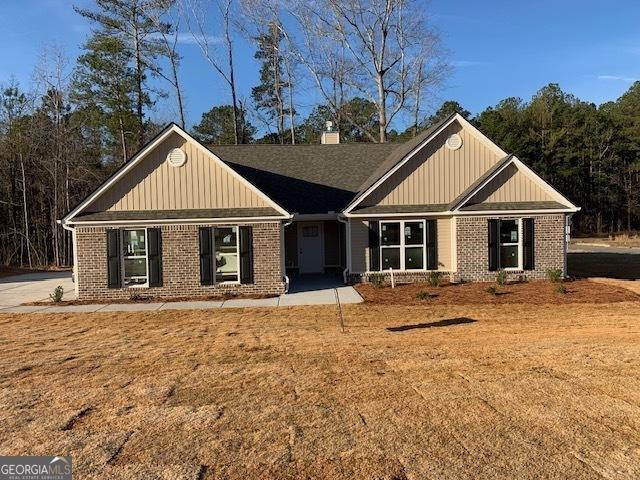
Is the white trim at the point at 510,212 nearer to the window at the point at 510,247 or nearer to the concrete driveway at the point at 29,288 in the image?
the window at the point at 510,247

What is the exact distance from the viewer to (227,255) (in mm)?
15164

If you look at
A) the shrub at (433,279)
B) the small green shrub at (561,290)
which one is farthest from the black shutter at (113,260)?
the small green shrub at (561,290)

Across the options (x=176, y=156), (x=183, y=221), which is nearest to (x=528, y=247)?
(x=183, y=221)

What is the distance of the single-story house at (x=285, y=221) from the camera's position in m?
14.9

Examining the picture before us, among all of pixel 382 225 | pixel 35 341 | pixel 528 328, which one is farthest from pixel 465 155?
pixel 35 341

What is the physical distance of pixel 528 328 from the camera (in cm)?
970

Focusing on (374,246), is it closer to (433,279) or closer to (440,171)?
(433,279)

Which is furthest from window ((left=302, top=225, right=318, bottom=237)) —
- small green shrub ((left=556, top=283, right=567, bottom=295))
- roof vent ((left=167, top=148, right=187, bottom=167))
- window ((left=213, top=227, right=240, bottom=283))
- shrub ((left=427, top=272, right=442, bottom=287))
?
small green shrub ((left=556, top=283, right=567, bottom=295))

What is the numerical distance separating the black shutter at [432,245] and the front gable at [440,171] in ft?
2.68

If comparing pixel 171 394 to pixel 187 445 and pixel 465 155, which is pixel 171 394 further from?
pixel 465 155

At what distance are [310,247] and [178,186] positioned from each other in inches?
237

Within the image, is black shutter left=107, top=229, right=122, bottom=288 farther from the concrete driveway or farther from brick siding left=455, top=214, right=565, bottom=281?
brick siding left=455, top=214, right=565, bottom=281

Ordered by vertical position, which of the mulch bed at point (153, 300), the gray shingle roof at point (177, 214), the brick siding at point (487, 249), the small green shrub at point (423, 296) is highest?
the gray shingle roof at point (177, 214)

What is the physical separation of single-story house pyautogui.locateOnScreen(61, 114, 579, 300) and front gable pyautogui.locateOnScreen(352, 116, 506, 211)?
32 mm
